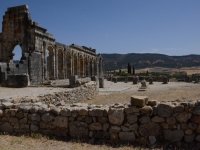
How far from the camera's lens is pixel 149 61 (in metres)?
160

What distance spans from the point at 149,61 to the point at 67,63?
5395 inches

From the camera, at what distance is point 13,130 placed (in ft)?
18.0

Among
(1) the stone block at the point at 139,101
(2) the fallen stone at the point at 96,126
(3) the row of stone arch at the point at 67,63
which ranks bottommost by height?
(2) the fallen stone at the point at 96,126

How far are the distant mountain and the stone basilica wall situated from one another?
12826 cm

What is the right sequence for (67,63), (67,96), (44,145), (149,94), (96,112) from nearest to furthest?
1. (44,145)
2. (96,112)
3. (67,96)
4. (149,94)
5. (67,63)

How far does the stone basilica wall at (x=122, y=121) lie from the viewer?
179 inches

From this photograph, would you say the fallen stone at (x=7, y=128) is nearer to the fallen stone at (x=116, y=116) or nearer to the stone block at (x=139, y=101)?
the fallen stone at (x=116, y=116)

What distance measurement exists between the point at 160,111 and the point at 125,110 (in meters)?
0.77

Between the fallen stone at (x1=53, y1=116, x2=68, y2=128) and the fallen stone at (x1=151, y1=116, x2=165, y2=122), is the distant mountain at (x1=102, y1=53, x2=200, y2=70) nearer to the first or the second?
the fallen stone at (x1=53, y1=116, x2=68, y2=128)

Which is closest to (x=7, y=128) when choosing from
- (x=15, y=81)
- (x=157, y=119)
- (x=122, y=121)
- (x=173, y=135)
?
(x=122, y=121)

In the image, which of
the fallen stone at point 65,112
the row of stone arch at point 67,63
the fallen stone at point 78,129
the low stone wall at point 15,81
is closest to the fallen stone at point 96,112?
the fallen stone at point 78,129

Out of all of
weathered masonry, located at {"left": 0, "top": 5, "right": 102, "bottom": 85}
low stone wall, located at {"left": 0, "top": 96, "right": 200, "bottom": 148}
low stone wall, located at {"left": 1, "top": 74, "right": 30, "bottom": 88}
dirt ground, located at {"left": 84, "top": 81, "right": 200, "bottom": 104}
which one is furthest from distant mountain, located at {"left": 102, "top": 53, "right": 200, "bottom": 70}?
low stone wall, located at {"left": 0, "top": 96, "right": 200, "bottom": 148}

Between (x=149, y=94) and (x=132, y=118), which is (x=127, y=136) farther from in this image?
(x=149, y=94)

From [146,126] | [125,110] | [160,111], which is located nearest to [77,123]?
[125,110]
